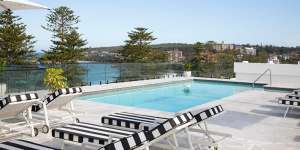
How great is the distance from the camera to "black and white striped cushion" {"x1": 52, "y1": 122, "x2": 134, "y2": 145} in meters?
3.81

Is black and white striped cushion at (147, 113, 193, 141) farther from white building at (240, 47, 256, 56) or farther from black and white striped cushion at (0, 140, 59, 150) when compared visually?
white building at (240, 47, 256, 56)

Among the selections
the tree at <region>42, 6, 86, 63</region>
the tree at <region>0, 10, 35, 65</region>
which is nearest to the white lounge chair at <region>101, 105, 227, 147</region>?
the tree at <region>0, 10, 35, 65</region>

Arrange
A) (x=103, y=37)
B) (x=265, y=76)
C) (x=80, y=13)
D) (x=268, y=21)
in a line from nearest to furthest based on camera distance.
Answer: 1. (x=265, y=76)
2. (x=268, y=21)
3. (x=80, y=13)
4. (x=103, y=37)

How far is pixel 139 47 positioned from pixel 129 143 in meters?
26.5

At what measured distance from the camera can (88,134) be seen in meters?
3.94

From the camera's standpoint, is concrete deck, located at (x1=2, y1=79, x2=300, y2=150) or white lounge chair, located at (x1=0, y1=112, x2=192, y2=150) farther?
concrete deck, located at (x1=2, y1=79, x2=300, y2=150)

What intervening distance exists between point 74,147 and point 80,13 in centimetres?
2127

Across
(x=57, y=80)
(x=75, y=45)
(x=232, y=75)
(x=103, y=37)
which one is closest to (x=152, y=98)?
(x=57, y=80)

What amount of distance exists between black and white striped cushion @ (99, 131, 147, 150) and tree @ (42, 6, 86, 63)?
2222 cm

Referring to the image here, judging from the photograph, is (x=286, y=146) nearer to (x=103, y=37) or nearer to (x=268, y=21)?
(x=268, y=21)

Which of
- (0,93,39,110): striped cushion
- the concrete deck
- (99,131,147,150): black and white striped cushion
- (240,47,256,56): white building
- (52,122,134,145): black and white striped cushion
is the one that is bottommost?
the concrete deck

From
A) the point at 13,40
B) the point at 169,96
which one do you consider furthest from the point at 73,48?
the point at 169,96

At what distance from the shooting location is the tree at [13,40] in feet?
73.5

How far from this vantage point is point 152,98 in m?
11.8
